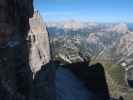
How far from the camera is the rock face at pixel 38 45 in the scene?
3562cm

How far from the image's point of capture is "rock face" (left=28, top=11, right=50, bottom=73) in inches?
1403

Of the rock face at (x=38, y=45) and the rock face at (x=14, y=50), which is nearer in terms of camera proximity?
the rock face at (x=14, y=50)

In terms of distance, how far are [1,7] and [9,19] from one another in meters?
1.86

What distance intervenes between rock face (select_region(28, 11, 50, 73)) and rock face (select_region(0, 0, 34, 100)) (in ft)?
17.2

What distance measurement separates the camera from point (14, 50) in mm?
26094

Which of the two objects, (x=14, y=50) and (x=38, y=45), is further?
(x=38, y=45)

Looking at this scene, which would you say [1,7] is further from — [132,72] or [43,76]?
[132,72]

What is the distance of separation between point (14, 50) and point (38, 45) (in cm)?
1222

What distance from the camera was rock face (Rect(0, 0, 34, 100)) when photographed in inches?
928

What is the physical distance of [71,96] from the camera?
42250mm

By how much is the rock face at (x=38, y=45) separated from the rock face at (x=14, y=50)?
523 centimetres

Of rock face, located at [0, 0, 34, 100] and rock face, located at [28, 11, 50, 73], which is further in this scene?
rock face, located at [28, 11, 50, 73]

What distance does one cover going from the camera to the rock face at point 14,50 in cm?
2358

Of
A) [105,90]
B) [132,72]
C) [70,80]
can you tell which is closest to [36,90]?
[70,80]
